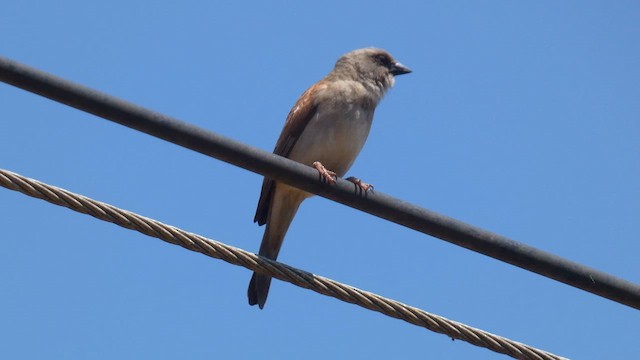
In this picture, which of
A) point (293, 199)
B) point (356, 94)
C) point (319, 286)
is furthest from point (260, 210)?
point (319, 286)

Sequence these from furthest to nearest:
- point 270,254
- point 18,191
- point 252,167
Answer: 1. point 270,254
2. point 252,167
3. point 18,191

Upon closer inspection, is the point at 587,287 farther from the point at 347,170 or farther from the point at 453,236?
the point at 347,170

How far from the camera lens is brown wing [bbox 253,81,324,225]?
8.67 meters

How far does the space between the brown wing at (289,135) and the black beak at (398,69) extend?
4.15 feet

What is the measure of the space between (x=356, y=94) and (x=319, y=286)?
4.28 m

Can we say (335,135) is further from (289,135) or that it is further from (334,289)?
(334,289)

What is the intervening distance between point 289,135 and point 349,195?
367 cm

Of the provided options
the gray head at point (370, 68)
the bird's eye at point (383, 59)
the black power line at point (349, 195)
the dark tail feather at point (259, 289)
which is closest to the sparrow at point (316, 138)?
the gray head at point (370, 68)

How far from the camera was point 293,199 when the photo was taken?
859 centimetres

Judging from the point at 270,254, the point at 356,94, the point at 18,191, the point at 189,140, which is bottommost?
the point at 18,191

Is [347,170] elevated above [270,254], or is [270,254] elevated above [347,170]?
[347,170]

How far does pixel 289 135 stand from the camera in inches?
347

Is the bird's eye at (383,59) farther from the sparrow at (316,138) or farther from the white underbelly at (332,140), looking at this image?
the white underbelly at (332,140)

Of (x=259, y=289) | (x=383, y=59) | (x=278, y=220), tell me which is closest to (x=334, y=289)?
(x=259, y=289)
